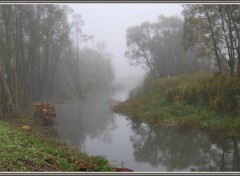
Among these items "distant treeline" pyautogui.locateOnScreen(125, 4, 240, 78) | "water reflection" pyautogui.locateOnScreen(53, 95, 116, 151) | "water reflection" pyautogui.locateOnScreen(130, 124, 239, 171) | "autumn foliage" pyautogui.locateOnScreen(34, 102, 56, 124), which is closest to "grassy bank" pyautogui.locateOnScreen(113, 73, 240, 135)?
"water reflection" pyautogui.locateOnScreen(130, 124, 239, 171)

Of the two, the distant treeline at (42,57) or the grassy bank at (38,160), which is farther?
the distant treeline at (42,57)

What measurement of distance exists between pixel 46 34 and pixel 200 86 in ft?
49.7

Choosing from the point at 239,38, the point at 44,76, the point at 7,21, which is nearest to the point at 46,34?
the point at 44,76

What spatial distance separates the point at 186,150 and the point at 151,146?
5.09ft

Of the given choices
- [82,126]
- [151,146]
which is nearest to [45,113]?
[82,126]

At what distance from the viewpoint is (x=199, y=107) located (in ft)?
52.5

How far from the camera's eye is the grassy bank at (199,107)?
13.9m

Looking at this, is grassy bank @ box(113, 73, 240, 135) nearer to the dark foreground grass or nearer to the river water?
the river water

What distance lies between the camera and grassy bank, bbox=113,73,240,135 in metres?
13.9

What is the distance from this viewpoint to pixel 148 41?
121 ft

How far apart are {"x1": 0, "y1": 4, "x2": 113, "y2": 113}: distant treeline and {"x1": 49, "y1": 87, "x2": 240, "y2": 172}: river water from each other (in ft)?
15.0

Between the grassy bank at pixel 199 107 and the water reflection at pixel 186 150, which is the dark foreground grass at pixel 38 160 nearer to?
the water reflection at pixel 186 150

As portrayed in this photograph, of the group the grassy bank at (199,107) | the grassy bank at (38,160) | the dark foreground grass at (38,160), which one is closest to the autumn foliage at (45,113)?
the grassy bank at (199,107)

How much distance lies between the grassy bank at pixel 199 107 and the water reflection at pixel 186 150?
776 mm
